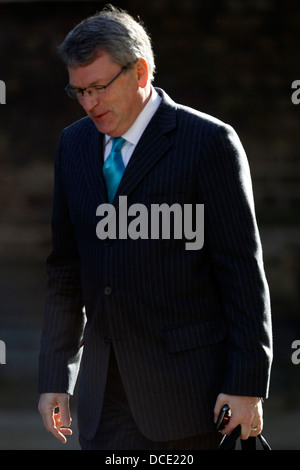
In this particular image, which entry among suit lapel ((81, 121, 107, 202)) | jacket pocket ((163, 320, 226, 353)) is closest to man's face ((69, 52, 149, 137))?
suit lapel ((81, 121, 107, 202))

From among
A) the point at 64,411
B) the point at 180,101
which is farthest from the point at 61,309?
the point at 180,101

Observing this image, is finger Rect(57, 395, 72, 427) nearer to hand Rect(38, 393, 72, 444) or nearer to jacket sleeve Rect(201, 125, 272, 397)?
hand Rect(38, 393, 72, 444)

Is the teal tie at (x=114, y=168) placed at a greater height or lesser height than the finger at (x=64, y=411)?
greater

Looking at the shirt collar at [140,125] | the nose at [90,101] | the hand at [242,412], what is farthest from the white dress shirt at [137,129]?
the hand at [242,412]

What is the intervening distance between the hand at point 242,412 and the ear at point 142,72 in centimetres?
82

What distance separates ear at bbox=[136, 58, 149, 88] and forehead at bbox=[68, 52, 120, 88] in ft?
0.22

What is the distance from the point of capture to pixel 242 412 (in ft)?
8.93

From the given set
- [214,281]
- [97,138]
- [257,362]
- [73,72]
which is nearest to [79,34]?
[73,72]

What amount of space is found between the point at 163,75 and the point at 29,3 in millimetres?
794

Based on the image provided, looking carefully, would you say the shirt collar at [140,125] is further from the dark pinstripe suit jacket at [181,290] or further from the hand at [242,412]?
the hand at [242,412]

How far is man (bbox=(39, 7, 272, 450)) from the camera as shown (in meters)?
2.73

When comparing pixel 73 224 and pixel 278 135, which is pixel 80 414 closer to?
pixel 73 224

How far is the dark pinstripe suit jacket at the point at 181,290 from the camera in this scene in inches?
107

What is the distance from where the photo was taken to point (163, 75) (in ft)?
19.0
